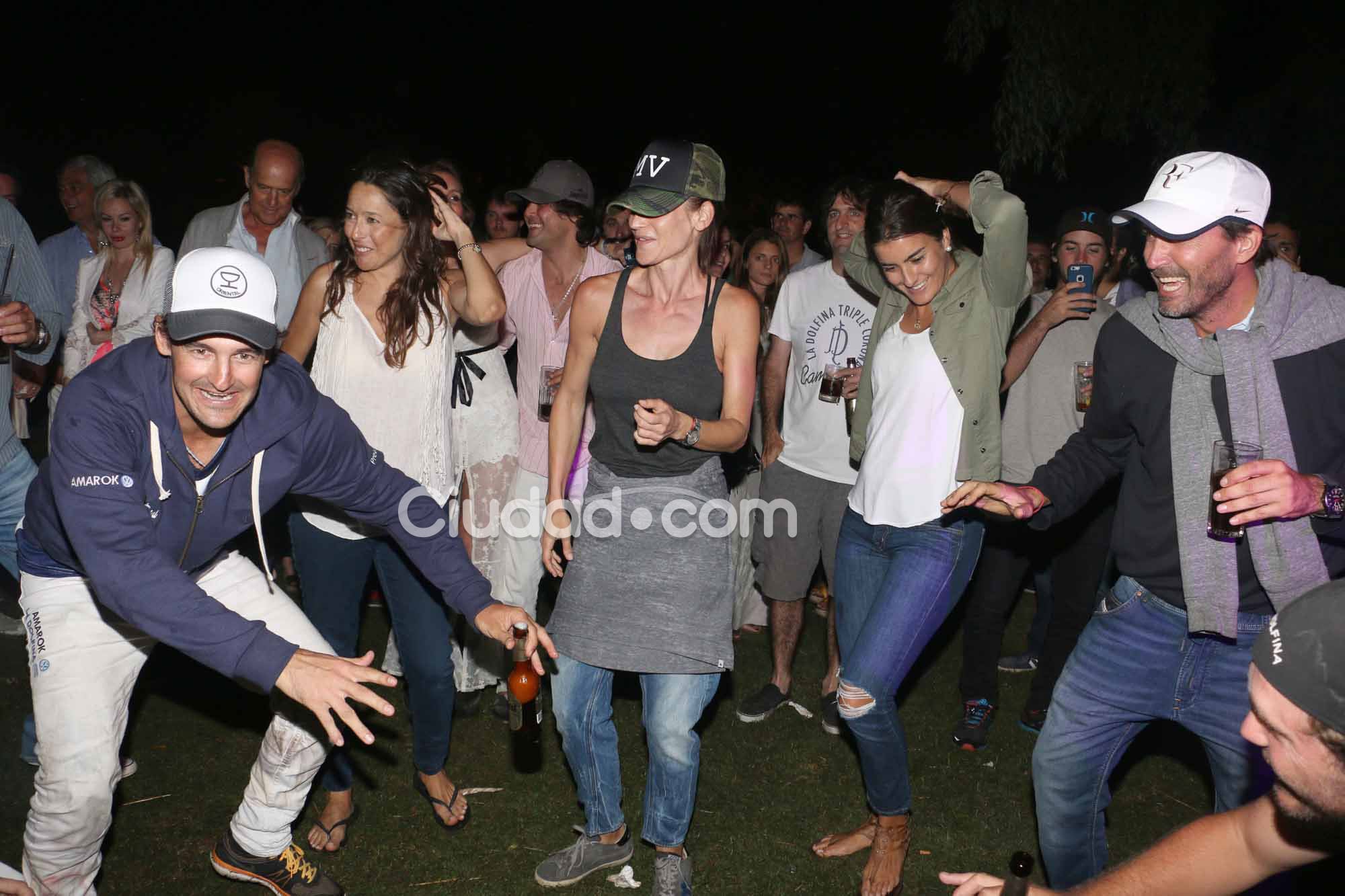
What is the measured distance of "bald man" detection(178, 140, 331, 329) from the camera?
20.4ft

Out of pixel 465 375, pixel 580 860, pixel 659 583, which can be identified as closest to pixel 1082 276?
pixel 659 583

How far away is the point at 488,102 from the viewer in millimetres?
22531

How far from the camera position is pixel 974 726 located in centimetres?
530

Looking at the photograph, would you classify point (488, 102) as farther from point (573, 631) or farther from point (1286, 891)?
point (1286, 891)

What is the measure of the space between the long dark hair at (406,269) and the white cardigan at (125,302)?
2233 millimetres

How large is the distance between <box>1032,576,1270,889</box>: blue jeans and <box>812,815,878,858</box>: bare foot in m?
0.93

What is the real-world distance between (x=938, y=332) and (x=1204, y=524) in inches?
49.7

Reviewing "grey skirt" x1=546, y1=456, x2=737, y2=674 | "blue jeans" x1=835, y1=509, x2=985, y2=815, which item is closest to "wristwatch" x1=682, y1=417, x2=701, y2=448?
"grey skirt" x1=546, y1=456, x2=737, y2=674

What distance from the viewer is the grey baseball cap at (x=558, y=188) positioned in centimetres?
527

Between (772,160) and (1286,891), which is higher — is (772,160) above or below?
above

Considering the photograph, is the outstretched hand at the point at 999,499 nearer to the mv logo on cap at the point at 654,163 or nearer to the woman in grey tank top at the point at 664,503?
the woman in grey tank top at the point at 664,503

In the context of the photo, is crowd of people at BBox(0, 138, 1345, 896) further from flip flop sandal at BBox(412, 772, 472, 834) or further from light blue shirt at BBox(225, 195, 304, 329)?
light blue shirt at BBox(225, 195, 304, 329)

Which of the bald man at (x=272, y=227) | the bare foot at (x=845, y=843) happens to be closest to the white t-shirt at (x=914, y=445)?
the bare foot at (x=845, y=843)

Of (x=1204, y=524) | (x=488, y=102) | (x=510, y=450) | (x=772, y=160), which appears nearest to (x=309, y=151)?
(x=488, y=102)
